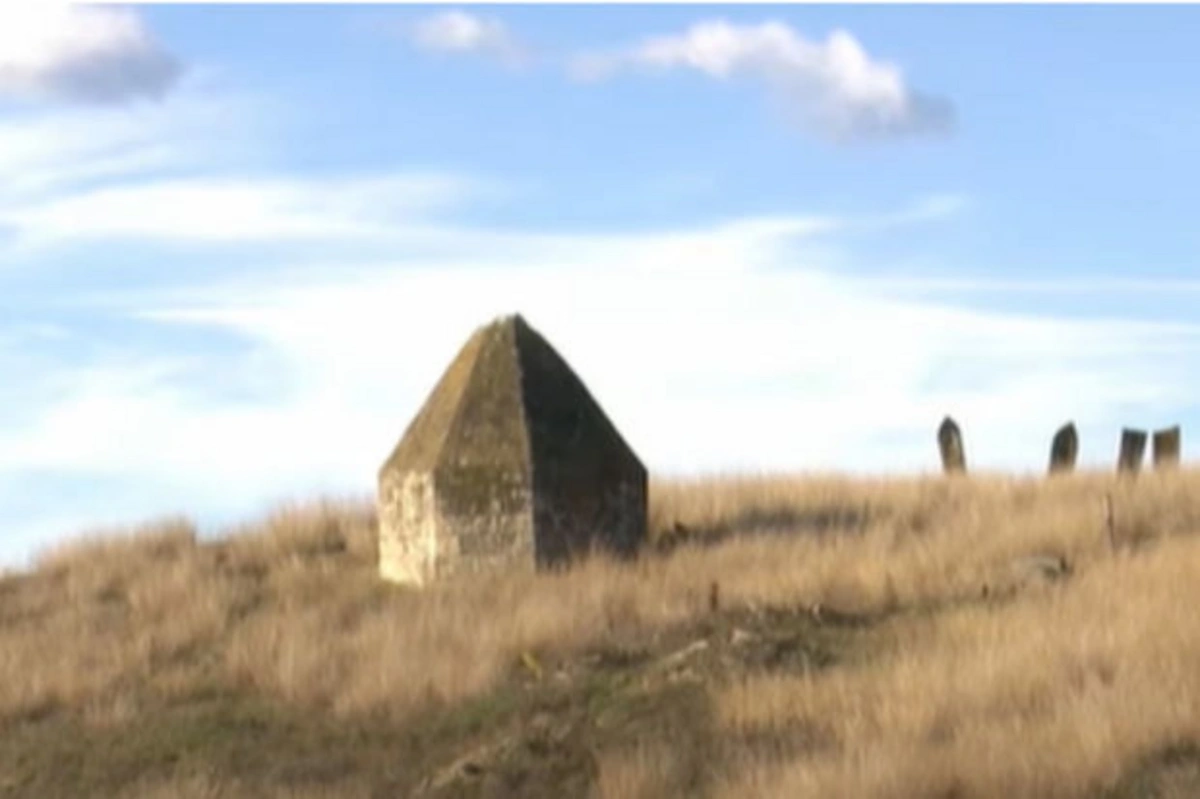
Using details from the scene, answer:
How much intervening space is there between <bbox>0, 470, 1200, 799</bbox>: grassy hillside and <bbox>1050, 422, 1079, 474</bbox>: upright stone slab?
17.6 ft

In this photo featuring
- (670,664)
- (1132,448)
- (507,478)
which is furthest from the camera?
(1132,448)

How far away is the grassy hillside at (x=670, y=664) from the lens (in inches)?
504

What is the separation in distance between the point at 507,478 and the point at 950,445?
9929 millimetres

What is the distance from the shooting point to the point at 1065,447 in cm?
2862

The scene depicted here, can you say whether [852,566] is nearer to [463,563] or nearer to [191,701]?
[463,563]

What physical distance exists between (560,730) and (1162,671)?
3616 millimetres

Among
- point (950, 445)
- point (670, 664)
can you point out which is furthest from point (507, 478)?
point (950, 445)

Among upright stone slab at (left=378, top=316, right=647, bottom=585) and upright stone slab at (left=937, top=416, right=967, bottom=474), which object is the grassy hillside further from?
upright stone slab at (left=937, top=416, right=967, bottom=474)

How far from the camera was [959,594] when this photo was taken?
17.7m

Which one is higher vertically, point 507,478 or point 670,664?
point 507,478

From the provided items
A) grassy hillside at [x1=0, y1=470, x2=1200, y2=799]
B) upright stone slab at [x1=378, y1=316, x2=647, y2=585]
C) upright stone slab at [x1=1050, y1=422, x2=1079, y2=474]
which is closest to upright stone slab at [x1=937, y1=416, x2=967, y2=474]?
upright stone slab at [x1=1050, y1=422, x2=1079, y2=474]

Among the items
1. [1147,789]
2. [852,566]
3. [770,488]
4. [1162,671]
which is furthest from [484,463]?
[1147,789]

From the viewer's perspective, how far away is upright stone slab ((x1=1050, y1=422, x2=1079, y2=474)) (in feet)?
93.6

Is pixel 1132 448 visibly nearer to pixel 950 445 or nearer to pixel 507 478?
pixel 950 445
